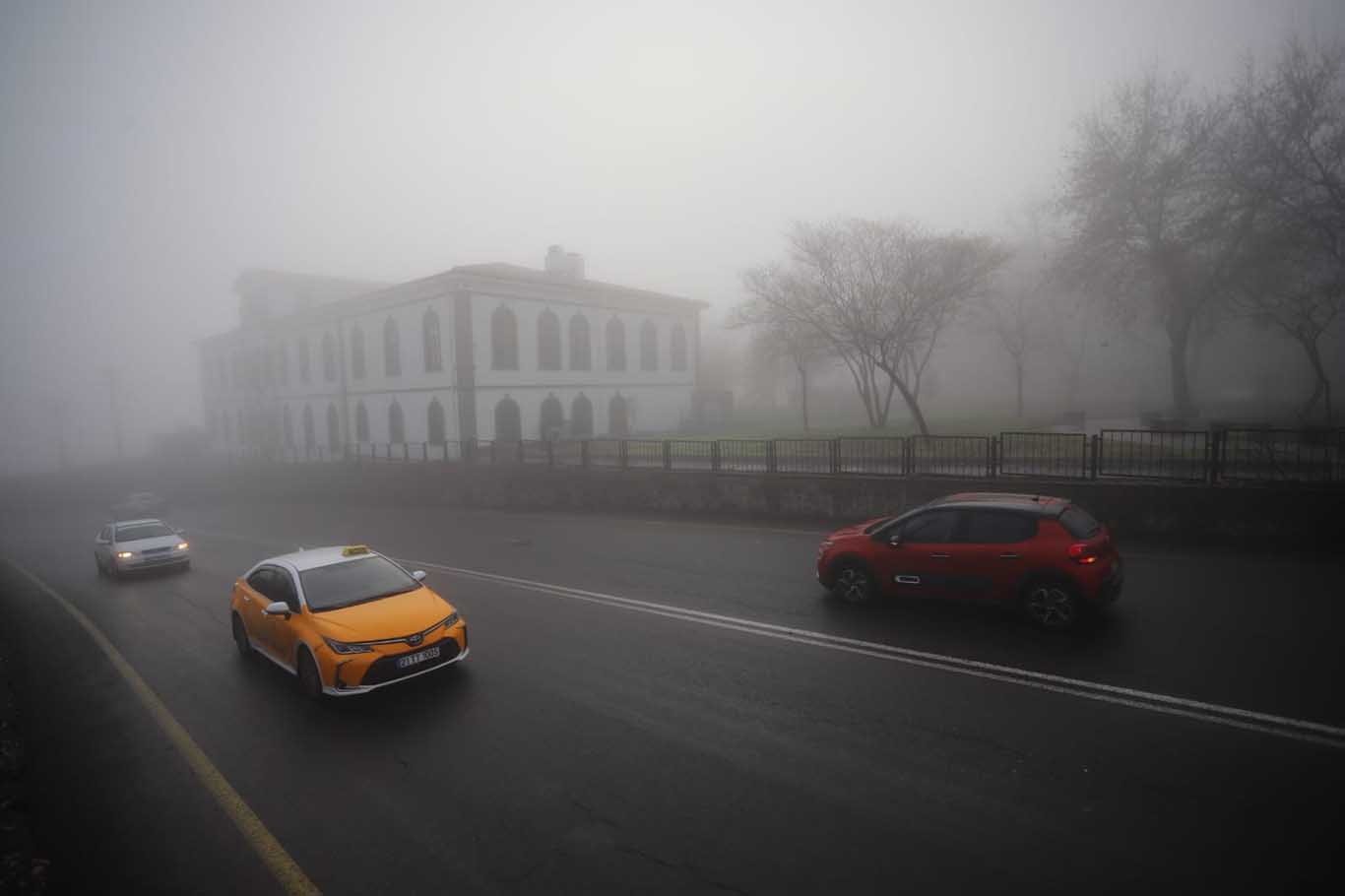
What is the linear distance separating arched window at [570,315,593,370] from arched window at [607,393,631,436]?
9.84 feet

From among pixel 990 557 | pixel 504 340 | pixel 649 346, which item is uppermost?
pixel 649 346

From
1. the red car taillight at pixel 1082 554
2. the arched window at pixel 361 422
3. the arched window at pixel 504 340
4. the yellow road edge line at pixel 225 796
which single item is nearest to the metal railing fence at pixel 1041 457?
the red car taillight at pixel 1082 554

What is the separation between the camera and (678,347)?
50.6 m

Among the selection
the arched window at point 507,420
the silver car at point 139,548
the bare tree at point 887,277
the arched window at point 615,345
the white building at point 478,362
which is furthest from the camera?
the arched window at point 615,345

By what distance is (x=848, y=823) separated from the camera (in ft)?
14.6

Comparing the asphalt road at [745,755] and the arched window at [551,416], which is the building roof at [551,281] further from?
the asphalt road at [745,755]

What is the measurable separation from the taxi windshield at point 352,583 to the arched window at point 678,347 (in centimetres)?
4288

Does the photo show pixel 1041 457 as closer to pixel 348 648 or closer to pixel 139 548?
pixel 348 648

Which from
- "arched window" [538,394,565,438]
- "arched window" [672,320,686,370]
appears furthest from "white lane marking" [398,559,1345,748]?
"arched window" [672,320,686,370]

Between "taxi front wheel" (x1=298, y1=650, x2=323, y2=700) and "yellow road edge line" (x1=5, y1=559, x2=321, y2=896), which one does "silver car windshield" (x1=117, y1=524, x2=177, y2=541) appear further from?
"taxi front wheel" (x1=298, y1=650, x2=323, y2=700)

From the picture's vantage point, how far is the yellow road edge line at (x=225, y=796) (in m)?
4.25

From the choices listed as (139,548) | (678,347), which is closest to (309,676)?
(139,548)

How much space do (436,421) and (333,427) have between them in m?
14.7

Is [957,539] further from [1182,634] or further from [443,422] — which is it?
[443,422]
